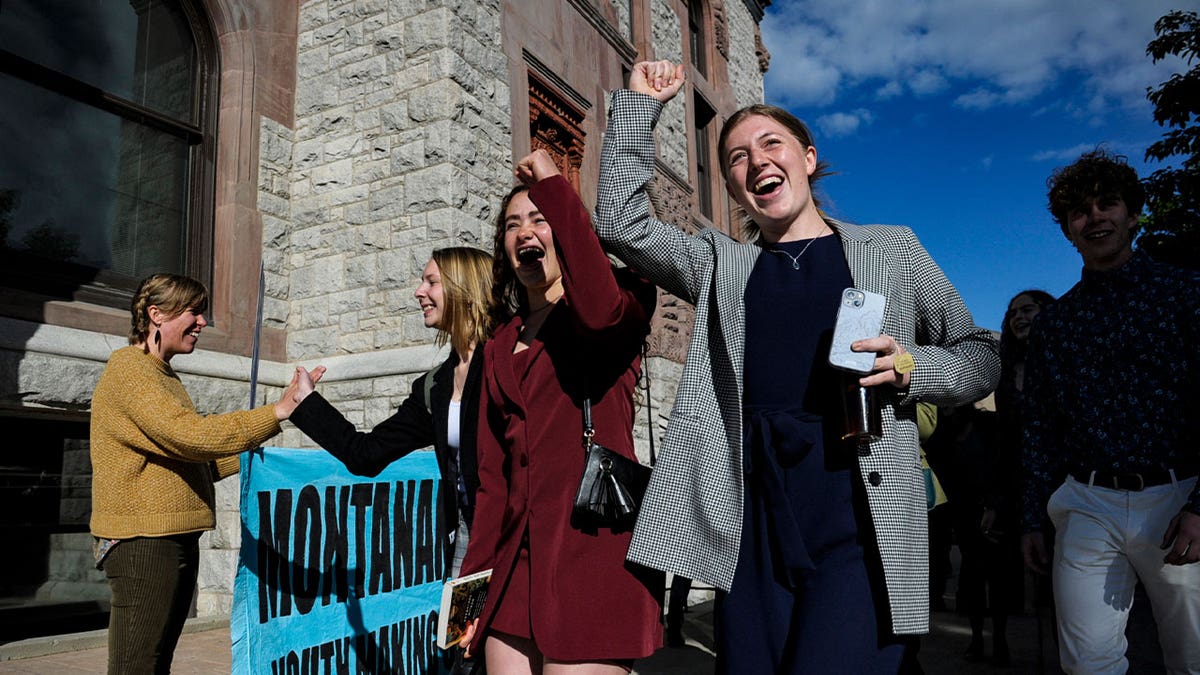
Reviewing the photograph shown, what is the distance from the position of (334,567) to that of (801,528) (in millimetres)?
2588

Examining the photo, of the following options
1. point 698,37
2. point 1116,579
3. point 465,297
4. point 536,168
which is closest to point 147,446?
point 465,297

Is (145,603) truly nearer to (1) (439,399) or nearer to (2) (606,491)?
(1) (439,399)

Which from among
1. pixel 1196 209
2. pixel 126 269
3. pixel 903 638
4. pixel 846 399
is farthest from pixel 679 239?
pixel 1196 209

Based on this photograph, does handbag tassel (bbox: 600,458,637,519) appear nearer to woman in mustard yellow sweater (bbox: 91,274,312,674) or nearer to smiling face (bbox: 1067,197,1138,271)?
woman in mustard yellow sweater (bbox: 91,274,312,674)

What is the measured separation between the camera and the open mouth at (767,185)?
214 cm

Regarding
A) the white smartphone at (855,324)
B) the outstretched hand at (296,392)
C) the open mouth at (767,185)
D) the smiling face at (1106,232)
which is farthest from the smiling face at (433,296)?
the smiling face at (1106,232)

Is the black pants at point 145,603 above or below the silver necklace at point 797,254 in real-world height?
below

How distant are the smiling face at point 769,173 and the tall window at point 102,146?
19.8 ft

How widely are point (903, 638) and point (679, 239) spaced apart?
1121mm

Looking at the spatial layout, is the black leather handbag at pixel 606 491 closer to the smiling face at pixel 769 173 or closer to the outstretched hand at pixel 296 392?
the smiling face at pixel 769 173

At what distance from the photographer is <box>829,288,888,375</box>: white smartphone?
177 centimetres

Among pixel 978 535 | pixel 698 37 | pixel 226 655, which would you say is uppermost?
pixel 698 37

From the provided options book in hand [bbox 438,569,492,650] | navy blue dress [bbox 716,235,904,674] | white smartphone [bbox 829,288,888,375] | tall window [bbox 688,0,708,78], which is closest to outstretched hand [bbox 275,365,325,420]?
book in hand [bbox 438,569,492,650]

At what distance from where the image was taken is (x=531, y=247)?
2.40 metres
